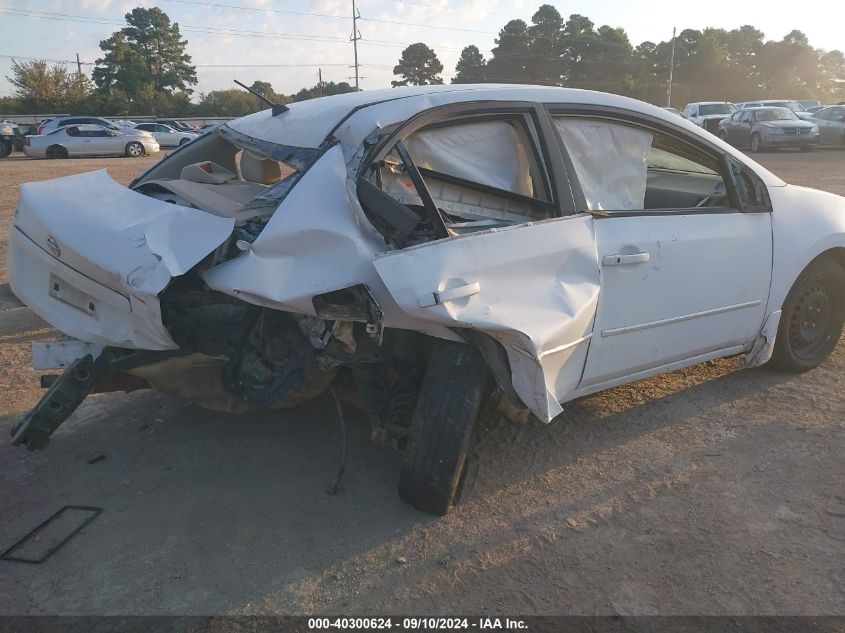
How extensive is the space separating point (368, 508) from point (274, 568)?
0.53 metres

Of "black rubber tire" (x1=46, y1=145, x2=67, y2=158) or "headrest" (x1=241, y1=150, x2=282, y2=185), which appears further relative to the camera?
"black rubber tire" (x1=46, y1=145, x2=67, y2=158)

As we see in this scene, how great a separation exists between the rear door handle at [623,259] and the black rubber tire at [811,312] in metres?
1.43

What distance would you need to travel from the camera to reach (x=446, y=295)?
8.60 feet

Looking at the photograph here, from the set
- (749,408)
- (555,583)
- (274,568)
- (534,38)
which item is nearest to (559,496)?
(555,583)

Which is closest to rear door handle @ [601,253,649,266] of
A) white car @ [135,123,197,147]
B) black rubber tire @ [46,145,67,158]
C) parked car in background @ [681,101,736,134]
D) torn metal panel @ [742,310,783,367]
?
torn metal panel @ [742,310,783,367]

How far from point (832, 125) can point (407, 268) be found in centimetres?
2812

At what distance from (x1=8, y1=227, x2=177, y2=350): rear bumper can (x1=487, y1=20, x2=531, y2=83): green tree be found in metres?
66.6

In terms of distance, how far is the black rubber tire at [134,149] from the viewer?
98.2ft

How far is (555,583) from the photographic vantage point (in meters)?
2.59

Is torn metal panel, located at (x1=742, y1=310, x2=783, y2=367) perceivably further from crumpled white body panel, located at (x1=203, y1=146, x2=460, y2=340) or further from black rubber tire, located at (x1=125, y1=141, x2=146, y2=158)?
black rubber tire, located at (x1=125, y1=141, x2=146, y2=158)

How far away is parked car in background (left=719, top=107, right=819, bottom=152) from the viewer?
79.6 feet

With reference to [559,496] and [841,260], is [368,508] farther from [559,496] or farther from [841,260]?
[841,260]

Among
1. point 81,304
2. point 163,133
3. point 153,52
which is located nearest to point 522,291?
point 81,304

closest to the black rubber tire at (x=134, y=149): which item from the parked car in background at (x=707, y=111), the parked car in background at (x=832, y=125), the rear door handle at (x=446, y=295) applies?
the parked car in background at (x=707, y=111)
